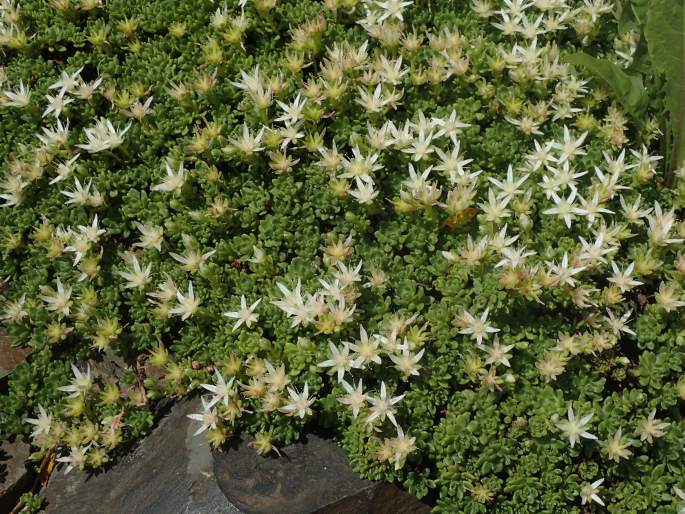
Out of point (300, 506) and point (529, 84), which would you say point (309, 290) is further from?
point (529, 84)

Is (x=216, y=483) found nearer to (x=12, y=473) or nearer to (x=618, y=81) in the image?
(x=12, y=473)

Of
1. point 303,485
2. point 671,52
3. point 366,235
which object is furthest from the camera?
point 671,52

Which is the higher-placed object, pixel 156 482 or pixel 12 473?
pixel 156 482

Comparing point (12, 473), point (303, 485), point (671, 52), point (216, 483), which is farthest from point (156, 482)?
point (671, 52)

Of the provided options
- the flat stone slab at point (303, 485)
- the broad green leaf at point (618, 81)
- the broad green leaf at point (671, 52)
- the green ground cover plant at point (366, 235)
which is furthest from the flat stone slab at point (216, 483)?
the broad green leaf at point (671, 52)

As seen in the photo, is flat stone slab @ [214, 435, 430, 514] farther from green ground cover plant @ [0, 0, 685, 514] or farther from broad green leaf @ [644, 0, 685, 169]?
broad green leaf @ [644, 0, 685, 169]

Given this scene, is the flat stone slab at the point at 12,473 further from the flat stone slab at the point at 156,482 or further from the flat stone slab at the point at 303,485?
the flat stone slab at the point at 303,485
